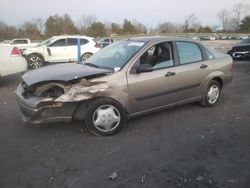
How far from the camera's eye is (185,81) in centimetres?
567

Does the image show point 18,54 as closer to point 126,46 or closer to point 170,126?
point 126,46

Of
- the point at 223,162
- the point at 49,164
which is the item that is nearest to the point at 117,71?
the point at 49,164

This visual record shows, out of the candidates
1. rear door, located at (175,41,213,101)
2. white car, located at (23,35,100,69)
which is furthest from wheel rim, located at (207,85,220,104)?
white car, located at (23,35,100,69)

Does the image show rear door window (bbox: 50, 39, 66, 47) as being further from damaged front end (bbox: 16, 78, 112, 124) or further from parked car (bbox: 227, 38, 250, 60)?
damaged front end (bbox: 16, 78, 112, 124)

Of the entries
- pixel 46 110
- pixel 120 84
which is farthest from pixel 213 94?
pixel 46 110

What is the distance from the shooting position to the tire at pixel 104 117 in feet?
15.2

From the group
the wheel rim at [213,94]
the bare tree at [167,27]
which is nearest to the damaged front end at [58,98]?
the wheel rim at [213,94]

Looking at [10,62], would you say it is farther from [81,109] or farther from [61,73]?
[81,109]

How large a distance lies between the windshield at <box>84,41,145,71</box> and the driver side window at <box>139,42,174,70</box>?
0.23m

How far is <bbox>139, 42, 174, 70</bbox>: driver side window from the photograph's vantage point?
534 cm

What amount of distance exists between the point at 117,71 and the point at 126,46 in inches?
37.2

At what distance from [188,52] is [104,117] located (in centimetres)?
235

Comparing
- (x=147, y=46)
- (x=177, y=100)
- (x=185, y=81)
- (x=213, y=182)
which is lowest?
(x=213, y=182)

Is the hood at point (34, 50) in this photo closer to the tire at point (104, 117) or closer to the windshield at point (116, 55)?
the windshield at point (116, 55)
